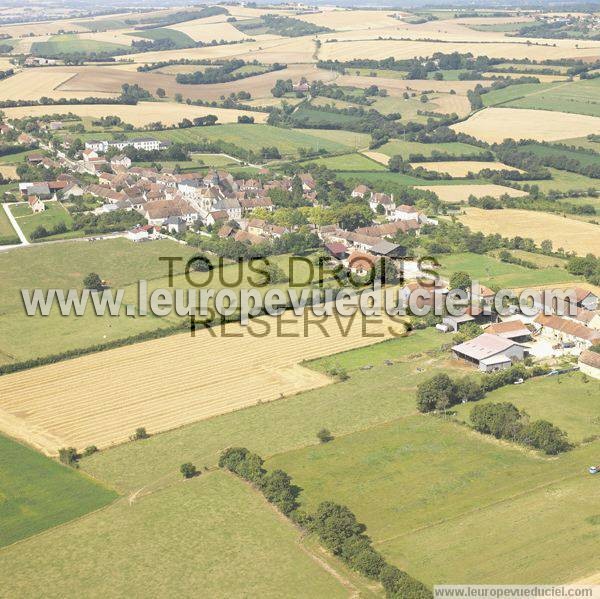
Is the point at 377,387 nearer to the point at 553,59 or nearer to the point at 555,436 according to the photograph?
the point at 555,436

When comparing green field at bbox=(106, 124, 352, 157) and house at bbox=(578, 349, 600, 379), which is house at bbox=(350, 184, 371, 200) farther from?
house at bbox=(578, 349, 600, 379)

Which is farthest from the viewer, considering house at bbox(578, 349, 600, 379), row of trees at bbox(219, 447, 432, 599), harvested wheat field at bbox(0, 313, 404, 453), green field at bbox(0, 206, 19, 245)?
green field at bbox(0, 206, 19, 245)

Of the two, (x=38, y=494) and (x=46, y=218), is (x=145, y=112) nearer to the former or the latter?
(x=46, y=218)

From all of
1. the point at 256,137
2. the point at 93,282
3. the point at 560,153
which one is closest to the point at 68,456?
the point at 93,282

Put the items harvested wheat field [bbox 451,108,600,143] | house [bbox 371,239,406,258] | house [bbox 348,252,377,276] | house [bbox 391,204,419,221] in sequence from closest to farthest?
house [bbox 348,252,377,276] < house [bbox 371,239,406,258] < house [bbox 391,204,419,221] < harvested wheat field [bbox 451,108,600,143]

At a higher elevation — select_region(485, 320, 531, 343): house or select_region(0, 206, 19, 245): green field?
select_region(485, 320, 531, 343): house

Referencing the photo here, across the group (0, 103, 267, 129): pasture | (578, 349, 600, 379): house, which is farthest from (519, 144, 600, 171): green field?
(578, 349, 600, 379): house

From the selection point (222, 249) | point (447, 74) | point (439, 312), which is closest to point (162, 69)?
point (447, 74)

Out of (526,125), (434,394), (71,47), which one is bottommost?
(434,394)
